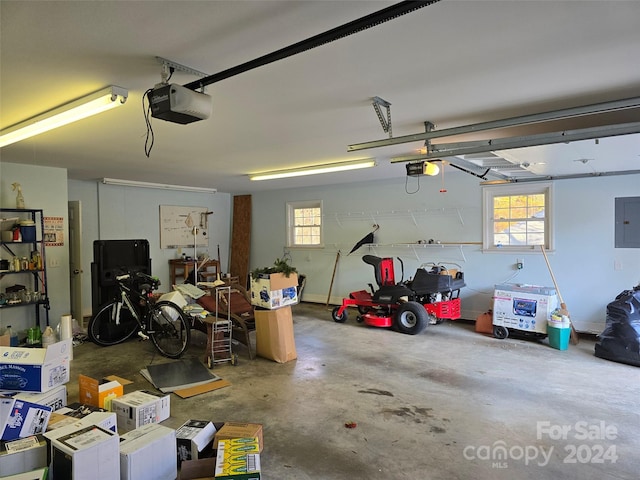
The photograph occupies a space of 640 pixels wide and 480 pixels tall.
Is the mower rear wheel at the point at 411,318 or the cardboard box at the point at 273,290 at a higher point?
the cardboard box at the point at 273,290

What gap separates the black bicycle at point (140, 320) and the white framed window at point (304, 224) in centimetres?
373

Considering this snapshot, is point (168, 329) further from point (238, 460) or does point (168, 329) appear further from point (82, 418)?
point (238, 460)

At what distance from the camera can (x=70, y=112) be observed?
285 centimetres

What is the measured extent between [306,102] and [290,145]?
146 cm

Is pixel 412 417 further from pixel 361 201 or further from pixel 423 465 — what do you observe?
pixel 361 201

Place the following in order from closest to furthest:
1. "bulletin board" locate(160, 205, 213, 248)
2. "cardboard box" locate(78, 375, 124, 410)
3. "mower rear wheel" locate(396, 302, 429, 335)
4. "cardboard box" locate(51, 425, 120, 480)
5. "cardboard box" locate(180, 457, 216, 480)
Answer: "cardboard box" locate(51, 425, 120, 480)
"cardboard box" locate(180, 457, 216, 480)
"cardboard box" locate(78, 375, 124, 410)
"mower rear wheel" locate(396, 302, 429, 335)
"bulletin board" locate(160, 205, 213, 248)

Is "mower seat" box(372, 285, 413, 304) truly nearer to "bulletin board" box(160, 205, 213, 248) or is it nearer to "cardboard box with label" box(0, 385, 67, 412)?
"cardboard box with label" box(0, 385, 67, 412)

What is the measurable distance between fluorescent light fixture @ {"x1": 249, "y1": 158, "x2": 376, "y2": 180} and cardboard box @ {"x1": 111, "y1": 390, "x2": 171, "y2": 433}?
3.79 meters

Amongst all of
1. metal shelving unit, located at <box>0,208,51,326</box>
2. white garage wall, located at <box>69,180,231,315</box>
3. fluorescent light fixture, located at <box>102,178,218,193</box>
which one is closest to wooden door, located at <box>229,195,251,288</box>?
white garage wall, located at <box>69,180,231,315</box>

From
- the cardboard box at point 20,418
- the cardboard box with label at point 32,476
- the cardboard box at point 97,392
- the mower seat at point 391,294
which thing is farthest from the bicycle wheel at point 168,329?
the mower seat at point 391,294

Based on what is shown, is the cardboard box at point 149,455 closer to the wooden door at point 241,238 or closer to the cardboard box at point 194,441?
the cardboard box at point 194,441

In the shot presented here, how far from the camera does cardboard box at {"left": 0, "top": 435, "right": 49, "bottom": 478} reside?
202 cm

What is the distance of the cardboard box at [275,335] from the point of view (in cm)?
441

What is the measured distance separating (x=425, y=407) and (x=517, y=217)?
3.91 meters
